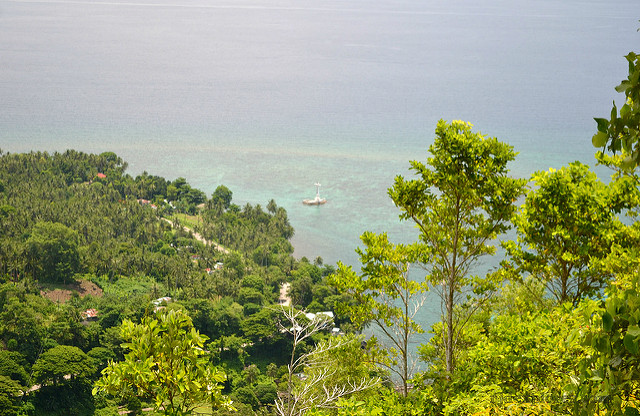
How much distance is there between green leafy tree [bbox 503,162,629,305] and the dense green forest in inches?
0.9

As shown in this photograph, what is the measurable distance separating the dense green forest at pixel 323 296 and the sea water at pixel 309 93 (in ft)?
22.5

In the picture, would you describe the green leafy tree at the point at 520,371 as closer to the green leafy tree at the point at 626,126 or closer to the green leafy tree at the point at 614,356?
the green leafy tree at the point at 614,356

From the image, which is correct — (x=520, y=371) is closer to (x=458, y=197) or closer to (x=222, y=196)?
(x=458, y=197)

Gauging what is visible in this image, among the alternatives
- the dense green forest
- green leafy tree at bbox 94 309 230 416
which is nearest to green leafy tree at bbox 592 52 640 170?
the dense green forest

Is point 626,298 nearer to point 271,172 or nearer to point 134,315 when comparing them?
point 134,315

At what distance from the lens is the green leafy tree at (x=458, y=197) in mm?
6461

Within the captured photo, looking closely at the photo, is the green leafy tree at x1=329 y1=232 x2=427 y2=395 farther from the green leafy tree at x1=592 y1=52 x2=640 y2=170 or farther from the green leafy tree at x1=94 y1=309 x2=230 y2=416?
the green leafy tree at x1=592 y1=52 x2=640 y2=170

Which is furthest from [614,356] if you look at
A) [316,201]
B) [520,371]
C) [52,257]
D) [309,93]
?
[309,93]

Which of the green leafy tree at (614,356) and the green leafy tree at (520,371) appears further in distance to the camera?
the green leafy tree at (520,371)

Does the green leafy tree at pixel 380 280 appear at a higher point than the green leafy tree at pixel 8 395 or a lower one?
higher

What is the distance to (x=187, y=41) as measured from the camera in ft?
369

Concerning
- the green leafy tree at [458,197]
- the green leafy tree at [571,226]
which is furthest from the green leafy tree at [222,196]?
the green leafy tree at [571,226]

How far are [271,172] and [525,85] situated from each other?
46.0 m

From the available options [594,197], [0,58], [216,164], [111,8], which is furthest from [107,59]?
[594,197]
